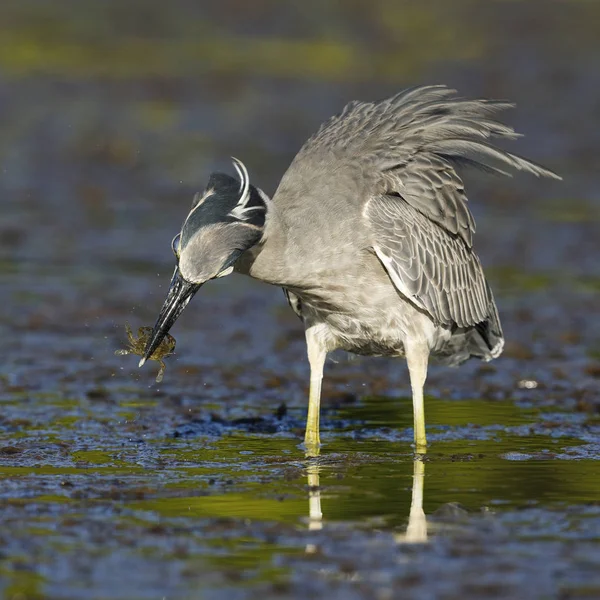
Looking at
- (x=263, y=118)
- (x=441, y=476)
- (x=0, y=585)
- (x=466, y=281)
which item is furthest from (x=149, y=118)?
(x=0, y=585)

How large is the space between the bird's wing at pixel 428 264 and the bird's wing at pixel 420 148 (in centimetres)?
10

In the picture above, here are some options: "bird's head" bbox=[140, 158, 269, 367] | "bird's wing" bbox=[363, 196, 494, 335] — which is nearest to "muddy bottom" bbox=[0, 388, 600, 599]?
"bird's wing" bbox=[363, 196, 494, 335]

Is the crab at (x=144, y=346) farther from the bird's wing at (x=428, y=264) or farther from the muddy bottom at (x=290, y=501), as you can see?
the bird's wing at (x=428, y=264)

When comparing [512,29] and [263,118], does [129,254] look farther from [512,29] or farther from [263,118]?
[512,29]

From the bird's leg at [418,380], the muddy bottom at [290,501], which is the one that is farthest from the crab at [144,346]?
the bird's leg at [418,380]

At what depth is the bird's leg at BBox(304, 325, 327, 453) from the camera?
30.1ft

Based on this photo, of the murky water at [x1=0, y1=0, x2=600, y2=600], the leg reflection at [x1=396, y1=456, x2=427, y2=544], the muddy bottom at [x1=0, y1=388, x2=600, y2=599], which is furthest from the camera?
the leg reflection at [x1=396, y1=456, x2=427, y2=544]

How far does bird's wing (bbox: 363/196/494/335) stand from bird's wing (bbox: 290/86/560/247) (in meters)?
0.10

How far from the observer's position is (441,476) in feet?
26.9

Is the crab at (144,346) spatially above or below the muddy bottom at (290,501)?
above

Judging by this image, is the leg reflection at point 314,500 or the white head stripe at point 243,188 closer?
the leg reflection at point 314,500

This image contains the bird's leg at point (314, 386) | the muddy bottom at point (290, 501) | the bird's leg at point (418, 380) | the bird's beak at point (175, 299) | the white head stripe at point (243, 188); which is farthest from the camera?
the bird's leg at point (314, 386)

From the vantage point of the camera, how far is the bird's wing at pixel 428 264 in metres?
8.89

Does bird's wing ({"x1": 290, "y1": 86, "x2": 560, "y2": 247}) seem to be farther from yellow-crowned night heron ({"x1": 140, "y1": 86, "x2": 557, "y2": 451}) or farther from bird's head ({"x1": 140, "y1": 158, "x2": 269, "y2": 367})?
bird's head ({"x1": 140, "y1": 158, "x2": 269, "y2": 367})
